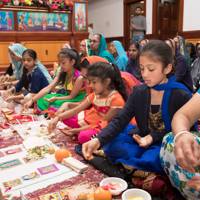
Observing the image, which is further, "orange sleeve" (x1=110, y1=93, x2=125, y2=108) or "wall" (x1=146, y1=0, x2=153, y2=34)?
"wall" (x1=146, y1=0, x2=153, y2=34)

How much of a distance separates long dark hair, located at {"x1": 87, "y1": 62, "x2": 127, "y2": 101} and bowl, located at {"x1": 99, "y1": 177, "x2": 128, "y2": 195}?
72 cm

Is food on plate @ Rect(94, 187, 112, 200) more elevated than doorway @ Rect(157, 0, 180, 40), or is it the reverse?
doorway @ Rect(157, 0, 180, 40)

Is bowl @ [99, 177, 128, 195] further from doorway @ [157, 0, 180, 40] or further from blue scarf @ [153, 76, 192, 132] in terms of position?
doorway @ [157, 0, 180, 40]

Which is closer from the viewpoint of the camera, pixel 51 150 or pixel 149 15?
pixel 51 150

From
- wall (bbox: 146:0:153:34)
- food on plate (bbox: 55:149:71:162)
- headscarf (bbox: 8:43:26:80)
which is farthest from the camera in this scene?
wall (bbox: 146:0:153:34)

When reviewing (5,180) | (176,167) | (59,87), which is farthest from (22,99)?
(176,167)

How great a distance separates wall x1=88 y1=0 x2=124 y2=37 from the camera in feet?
24.2

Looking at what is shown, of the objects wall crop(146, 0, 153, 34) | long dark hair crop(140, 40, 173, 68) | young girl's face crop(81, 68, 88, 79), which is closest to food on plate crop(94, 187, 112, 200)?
long dark hair crop(140, 40, 173, 68)

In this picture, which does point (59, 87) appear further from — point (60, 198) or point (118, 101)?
point (60, 198)

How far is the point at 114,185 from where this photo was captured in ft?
4.24

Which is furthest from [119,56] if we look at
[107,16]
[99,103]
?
[107,16]

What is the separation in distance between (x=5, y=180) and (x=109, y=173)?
53 cm

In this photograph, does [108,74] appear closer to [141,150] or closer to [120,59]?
[141,150]

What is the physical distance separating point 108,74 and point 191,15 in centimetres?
402
